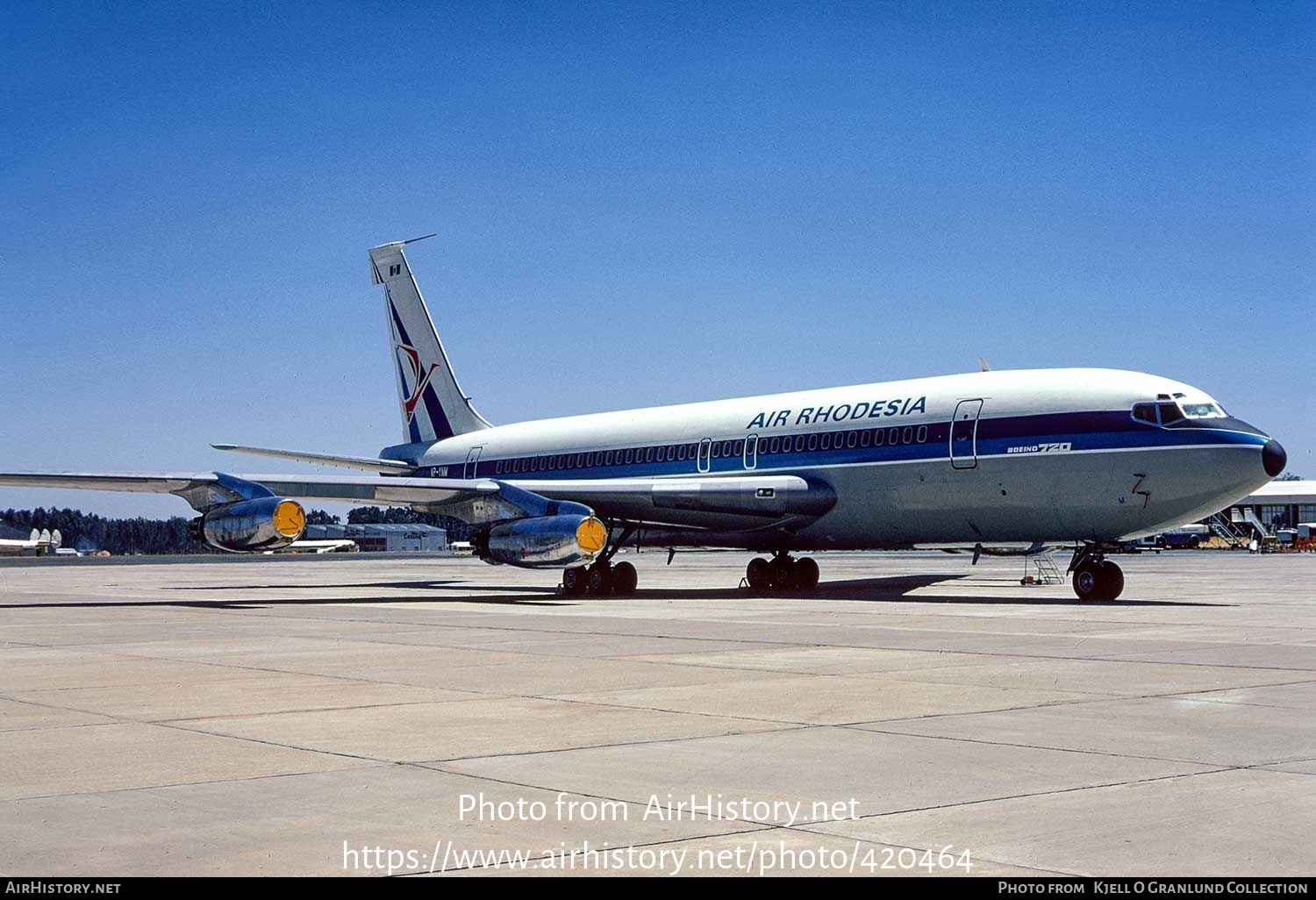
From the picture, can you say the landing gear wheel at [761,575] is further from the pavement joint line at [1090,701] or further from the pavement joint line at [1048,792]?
the pavement joint line at [1048,792]

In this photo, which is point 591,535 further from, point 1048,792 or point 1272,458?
point 1048,792

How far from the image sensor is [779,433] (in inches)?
1113

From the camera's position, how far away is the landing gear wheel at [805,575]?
30.4m

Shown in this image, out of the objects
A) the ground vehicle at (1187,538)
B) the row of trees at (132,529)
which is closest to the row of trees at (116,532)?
the row of trees at (132,529)

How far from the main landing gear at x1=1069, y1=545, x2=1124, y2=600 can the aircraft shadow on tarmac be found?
0.24m

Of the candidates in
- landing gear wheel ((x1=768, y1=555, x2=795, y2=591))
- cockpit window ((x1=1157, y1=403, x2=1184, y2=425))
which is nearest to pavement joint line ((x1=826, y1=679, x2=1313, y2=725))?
cockpit window ((x1=1157, y1=403, x2=1184, y2=425))

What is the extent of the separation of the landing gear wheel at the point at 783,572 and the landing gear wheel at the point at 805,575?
0.17 m

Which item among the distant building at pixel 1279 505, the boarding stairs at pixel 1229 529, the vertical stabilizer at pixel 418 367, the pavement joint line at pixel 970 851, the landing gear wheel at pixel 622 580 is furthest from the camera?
the distant building at pixel 1279 505

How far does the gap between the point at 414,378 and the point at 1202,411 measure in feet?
74.3

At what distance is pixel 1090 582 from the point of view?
77.4 feet

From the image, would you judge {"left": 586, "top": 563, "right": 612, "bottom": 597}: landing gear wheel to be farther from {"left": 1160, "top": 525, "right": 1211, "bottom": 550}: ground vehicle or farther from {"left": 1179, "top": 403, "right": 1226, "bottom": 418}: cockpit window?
{"left": 1160, "top": 525, "right": 1211, "bottom": 550}: ground vehicle

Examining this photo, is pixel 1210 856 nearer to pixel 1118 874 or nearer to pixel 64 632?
pixel 1118 874

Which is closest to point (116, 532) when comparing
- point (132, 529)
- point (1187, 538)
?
point (132, 529)

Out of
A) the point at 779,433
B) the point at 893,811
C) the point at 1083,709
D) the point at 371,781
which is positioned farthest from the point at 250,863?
the point at 779,433
